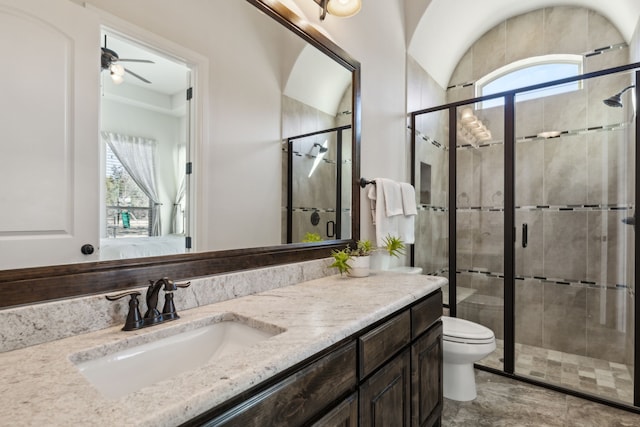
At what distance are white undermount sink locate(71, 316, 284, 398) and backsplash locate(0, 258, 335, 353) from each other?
132 mm

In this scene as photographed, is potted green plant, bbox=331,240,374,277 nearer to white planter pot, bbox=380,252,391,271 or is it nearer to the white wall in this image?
white planter pot, bbox=380,252,391,271

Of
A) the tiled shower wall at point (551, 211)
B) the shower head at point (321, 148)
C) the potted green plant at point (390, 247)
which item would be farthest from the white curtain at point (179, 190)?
the tiled shower wall at point (551, 211)

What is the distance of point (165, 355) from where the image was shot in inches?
34.8

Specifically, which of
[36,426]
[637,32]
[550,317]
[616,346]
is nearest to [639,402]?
[616,346]

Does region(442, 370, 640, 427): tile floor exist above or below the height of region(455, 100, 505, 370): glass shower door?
below

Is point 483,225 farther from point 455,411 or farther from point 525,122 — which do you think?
point 455,411

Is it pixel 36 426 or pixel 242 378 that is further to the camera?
pixel 242 378

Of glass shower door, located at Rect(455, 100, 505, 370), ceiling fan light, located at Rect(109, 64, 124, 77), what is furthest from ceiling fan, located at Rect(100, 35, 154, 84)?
glass shower door, located at Rect(455, 100, 505, 370)

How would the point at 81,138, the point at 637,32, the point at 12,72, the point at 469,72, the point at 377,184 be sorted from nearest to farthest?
the point at 12,72 < the point at 81,138 < the point at 377,184 < the point at 637,32 < the point at 469,72

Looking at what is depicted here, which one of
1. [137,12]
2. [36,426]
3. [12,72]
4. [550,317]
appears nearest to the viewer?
[36,426]

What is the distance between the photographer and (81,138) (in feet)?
2.90

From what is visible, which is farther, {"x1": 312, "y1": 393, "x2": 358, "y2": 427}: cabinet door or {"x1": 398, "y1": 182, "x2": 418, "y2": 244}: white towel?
{"x1": 398, "y1": 182, "x2": 418, "y2": 244}: white towel

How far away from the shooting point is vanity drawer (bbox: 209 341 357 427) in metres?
0.64

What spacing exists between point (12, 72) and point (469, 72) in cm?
371
